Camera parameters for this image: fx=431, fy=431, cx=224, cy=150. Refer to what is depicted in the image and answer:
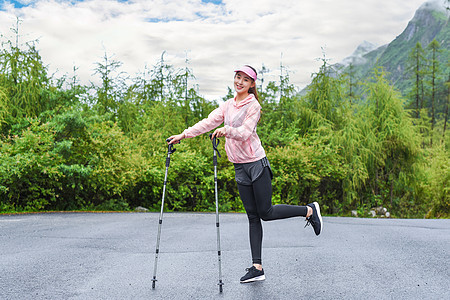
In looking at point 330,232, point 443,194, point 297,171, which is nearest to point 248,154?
point 330,232

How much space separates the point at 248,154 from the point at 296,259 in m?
1.87

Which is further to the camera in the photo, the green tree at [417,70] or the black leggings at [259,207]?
the green tree at [417,70]

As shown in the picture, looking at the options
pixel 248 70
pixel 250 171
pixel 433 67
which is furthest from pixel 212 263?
pixel 433 67

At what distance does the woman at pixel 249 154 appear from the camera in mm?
4148

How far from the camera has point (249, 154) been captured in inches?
163

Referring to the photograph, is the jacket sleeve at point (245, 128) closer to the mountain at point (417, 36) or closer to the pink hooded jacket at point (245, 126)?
the pink hooded jacket at point (245, 126)

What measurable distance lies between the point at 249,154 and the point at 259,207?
1.77 feet

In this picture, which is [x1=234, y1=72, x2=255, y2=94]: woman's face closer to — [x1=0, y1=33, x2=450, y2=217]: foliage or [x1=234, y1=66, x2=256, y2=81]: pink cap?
[x1=234, y1=66, x2=256, y2=81]: pink cap

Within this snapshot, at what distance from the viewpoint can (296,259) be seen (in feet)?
17.4

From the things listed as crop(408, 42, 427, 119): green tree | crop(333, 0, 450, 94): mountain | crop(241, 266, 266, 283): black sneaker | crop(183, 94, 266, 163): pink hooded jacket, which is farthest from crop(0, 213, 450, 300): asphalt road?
crop(333, 0, 450, 94): mountain

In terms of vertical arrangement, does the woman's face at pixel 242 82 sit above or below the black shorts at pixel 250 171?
above

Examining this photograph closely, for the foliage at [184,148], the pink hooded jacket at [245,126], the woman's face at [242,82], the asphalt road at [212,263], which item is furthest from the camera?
the foliage at [184,148]

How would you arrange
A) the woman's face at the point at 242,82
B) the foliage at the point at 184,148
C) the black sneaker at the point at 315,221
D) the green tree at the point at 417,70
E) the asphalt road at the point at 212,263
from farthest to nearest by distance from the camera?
the green tree at the point at 417,70
the foliage at the point at 184,148
the black sneaker at the point at 315,221
the woman's face at the point at 242,82
the asphalt road at the point at 212,263

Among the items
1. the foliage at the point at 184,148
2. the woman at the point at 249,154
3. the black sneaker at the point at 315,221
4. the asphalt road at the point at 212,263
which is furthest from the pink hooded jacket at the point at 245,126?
the foliage at the point at 184,148
